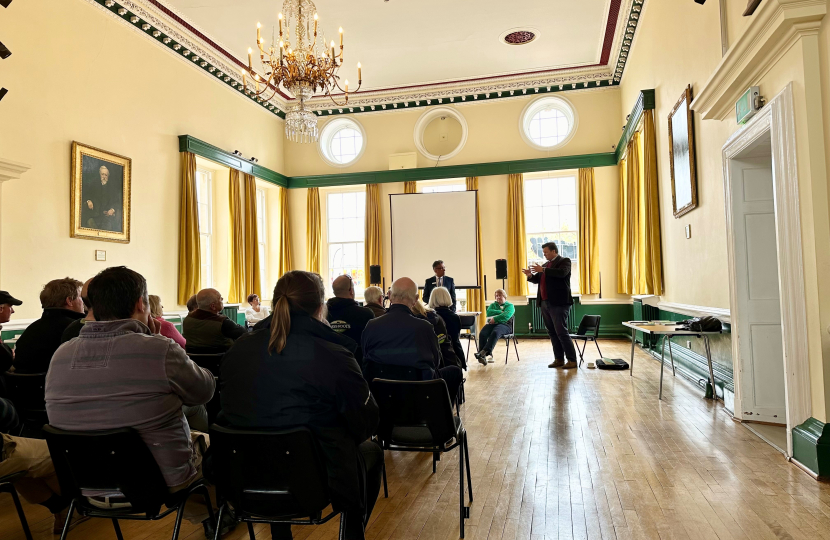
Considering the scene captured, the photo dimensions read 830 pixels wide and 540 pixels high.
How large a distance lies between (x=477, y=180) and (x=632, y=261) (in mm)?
3469

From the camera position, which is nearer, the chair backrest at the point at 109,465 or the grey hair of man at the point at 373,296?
the chair backrest at the point at 109,465

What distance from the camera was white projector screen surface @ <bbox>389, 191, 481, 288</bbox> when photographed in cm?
1082

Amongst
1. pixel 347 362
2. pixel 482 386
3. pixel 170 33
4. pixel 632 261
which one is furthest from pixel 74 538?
pixel 632 261

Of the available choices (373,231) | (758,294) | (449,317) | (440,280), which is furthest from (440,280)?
(758,294)

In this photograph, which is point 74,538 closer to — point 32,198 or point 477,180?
point 32,198

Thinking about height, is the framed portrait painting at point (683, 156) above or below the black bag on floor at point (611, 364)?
above

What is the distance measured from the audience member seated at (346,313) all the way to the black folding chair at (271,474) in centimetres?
211

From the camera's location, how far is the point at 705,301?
17.6 ft

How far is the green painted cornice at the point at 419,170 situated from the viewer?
1048 cm

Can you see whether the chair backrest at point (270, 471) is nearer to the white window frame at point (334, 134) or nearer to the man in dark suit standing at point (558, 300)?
the man in dark suit standing at point (558, 300)

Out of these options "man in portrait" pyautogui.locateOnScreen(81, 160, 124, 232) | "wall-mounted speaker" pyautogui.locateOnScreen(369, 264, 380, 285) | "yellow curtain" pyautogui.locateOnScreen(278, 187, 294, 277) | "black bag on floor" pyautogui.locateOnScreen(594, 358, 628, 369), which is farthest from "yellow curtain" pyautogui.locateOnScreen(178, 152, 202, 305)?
"black bag on floor" pyautogui.locateOnScreen(594, 358, 628, 369)

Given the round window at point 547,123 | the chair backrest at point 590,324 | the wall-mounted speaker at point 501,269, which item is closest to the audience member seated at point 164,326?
the chair backrest at point 590,324

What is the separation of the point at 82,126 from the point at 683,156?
6.94 metres

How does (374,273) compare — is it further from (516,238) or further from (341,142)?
(341,142)
